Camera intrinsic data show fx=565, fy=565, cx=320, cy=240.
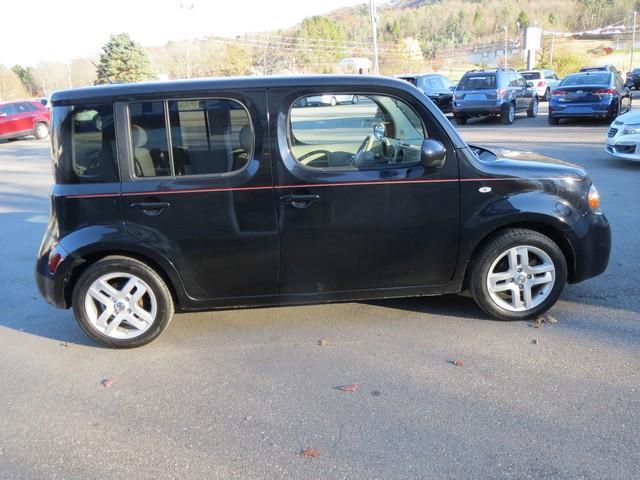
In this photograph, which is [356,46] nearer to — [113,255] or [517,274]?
[517,274]

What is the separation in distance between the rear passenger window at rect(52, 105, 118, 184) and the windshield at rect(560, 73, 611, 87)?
16.7 m

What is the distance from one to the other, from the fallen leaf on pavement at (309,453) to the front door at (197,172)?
1541 millimetres

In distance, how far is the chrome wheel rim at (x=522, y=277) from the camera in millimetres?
4125

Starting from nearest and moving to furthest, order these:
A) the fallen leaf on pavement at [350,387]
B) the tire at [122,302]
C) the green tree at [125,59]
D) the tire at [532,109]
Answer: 1. the fallen leaf on pavement at [350,387]
2. the tire at [122,302]
3. the tire at [532,109]
4. the green tree at [125,59]

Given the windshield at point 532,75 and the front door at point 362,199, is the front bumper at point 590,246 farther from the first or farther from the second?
the windshield at point 532,75

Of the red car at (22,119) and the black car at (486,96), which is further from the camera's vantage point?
the red car at (22,119)

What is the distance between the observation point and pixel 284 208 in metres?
3.88

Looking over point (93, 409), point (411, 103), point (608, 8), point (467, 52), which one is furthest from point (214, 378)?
point (608, 8)

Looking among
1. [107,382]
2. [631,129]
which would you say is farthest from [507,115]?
[107,382]

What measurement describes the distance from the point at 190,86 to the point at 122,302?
1582 millimetres

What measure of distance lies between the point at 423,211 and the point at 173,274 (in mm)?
1817

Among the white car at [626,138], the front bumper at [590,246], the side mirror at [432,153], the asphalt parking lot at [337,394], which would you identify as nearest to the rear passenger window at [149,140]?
the asphalt parking lot at [337,394]

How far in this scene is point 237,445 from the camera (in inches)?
115

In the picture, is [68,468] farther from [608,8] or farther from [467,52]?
[608,8]
